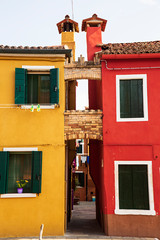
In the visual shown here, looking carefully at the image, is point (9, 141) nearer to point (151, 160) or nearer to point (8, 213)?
point (8, 213)

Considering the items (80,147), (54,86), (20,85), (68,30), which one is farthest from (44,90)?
(80,147)

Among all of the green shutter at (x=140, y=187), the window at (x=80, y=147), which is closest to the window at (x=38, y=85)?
the green shutter at (x=140, y=187)

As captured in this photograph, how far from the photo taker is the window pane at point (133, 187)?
28.4 feet

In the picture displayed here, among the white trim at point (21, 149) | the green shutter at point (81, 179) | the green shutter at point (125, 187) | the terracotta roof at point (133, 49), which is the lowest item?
the green shutter at point (81, 179)

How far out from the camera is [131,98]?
30.5 feet

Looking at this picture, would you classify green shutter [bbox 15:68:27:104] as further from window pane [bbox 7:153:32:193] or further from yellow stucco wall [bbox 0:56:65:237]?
window pane [bbox 7:153:32:193]

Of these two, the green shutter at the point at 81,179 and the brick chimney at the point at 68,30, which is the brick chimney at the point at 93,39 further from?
the green shutter at the point at 81,179

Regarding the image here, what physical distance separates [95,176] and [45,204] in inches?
127

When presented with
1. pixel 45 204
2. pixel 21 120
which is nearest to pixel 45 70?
pixel 21 120

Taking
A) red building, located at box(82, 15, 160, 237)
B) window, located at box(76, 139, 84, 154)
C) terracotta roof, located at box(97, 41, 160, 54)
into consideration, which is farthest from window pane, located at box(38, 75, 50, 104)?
window, located at box(76, 139, 84, 154)

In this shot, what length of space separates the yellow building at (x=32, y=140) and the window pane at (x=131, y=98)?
2364 mm

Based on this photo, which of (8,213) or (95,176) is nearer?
(8,213)

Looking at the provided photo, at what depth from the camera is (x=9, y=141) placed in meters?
8.99

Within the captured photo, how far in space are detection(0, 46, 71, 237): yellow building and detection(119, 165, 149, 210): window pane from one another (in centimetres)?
219
